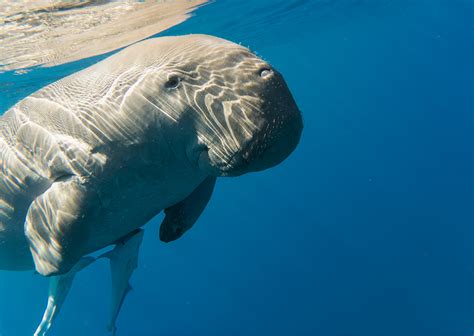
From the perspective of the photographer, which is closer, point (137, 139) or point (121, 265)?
point (137, 139)

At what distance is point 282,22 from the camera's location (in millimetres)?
22375

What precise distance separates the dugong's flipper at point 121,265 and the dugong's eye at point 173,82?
6.71 feet

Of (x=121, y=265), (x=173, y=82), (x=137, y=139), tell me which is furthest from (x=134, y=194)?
(x=121, y=265)

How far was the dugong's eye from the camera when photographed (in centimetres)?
241

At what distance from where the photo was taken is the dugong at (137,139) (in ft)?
7.05

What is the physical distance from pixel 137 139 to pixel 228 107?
0.72 m

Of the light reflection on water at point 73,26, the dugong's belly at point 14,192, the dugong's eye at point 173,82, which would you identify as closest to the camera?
the dugong's eye at point 173,82

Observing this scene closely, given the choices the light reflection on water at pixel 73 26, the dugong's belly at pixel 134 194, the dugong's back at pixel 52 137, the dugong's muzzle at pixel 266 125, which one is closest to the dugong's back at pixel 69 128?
the dugong's back at pixel 52 137

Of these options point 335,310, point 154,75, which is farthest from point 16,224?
point 335,310

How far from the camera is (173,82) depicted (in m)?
2.42

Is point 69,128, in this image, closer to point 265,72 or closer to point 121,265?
point 265,72

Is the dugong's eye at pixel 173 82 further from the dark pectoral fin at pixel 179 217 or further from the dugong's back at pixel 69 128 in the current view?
the dark pectoral fin at pixel 179 217

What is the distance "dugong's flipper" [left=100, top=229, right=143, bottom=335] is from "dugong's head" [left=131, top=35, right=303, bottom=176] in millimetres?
2034

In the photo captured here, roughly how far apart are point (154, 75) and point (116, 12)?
928 centimetres
